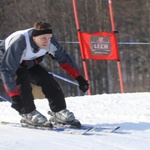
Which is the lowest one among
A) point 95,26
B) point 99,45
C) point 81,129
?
point 95,26

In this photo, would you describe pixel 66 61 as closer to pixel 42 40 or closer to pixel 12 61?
pixel 42 40

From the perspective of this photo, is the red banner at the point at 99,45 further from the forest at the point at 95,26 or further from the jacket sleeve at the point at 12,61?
the forest at the point at 95,26

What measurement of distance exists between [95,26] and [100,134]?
12329mm

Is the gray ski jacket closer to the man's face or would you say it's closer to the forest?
the man's face

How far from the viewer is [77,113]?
442 centimetres

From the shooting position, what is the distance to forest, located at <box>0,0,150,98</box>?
50.4ft

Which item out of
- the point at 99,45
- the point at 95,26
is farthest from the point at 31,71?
the point at 95,26

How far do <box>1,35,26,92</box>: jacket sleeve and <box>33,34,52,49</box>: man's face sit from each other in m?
0.11

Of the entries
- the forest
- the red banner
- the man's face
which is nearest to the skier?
the man's face

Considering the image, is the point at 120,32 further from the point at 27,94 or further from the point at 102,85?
the point at 27,94

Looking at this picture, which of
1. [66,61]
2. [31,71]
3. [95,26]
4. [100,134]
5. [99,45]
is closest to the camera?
[100,134]

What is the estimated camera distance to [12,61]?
3.39 m

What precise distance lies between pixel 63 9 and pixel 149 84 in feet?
13.7

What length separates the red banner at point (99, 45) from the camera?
23.8 ft
